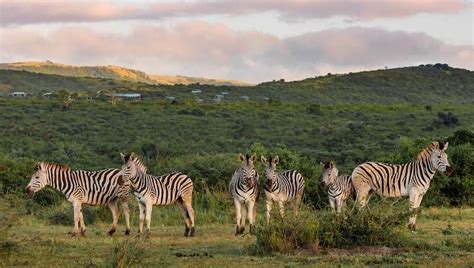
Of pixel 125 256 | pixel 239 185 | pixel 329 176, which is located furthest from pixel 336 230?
pixel 125 256

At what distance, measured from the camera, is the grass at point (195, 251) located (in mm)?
13334

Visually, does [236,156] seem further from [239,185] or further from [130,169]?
[130,169]

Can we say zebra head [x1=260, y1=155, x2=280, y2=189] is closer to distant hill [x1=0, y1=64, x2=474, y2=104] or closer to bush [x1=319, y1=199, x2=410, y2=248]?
bush [x1=319, y1=199, x2=410, y2=248]

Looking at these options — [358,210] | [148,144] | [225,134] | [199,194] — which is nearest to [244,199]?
[358,210]

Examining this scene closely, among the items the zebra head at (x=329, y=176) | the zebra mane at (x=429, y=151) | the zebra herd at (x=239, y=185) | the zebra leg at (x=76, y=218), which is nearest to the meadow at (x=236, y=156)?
the zebra leg at (x=76, y=218)

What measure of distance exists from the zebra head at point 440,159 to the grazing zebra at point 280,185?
10.1 ft

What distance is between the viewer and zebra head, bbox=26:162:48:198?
60.9 ft

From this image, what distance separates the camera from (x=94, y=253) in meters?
15.0

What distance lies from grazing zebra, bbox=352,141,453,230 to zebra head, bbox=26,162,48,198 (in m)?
6.92

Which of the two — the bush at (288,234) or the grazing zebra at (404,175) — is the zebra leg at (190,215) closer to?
the grazing zebra at (404,175)

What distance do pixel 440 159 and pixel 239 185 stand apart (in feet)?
15.4

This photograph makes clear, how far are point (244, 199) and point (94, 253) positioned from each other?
4.27m

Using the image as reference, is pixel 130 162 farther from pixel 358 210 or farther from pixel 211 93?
pixel 211 93

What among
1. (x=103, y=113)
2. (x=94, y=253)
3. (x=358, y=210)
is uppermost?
(x=103, y=113)
